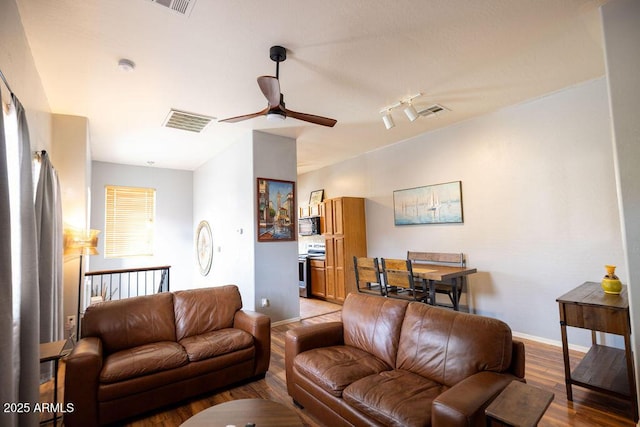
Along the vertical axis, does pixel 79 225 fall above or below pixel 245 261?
above

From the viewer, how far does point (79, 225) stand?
3.74 meters

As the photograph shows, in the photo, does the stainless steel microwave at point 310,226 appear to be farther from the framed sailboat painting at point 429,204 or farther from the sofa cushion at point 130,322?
the sofa cushion at point 130,322

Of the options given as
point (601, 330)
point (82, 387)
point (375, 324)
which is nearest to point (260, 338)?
point (375, 324)

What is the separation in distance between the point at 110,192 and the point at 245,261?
3750mm

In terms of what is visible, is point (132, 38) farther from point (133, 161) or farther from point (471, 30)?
point (133, 161)

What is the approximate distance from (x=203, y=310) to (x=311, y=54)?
2.64m

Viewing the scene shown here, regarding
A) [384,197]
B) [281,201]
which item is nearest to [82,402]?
[281,201]

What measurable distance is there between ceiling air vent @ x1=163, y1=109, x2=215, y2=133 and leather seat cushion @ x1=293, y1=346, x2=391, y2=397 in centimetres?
316

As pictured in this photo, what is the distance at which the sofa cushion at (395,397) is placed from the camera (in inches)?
59.9

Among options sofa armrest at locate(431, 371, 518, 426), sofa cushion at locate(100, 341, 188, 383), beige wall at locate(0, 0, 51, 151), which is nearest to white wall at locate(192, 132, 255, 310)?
sofa cushion at locate(100, 341, 188, 383)

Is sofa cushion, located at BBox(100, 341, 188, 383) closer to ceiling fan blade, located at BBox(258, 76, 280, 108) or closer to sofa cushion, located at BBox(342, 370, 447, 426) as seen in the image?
sofa cushion, located at BBox(342, 370, 447, 426)

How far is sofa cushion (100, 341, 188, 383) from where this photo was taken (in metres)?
2.15

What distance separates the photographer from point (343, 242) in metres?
5.59

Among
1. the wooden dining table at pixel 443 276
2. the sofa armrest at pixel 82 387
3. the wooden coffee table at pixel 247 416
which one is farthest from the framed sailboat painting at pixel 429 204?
the sofa armrest at pixel 82 387
